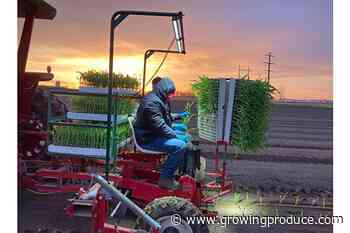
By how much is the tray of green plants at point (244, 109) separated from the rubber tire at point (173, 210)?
2.70 feet

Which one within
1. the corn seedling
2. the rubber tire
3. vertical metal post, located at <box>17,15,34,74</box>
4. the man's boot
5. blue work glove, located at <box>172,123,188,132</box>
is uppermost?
vertical metal post, located at <box>17,15,34,74</box>

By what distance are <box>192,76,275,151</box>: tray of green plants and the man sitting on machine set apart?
0.40 m

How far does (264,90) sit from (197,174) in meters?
0.95

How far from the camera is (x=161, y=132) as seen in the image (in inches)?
169

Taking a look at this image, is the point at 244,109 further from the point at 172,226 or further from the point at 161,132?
the point at 172,226

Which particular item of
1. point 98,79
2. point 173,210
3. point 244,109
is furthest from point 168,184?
point 98,79

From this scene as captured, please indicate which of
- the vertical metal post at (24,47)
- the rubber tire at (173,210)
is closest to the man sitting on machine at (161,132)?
the rubber tire at (173,210)

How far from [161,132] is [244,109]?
0.78 metres

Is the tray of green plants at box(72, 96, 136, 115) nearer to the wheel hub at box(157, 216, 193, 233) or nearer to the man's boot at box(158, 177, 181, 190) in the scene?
the man's boot at box(158, 177, 181, 190)

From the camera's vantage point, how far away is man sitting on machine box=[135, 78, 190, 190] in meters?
4.26

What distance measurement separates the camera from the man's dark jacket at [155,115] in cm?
425

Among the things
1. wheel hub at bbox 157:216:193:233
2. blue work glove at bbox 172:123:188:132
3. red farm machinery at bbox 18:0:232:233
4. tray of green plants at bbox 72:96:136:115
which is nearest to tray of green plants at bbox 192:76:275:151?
red farm machinery at bbox 18:0:232:233

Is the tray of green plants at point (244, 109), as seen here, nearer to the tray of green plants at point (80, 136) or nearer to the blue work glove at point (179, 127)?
the blue work glove at point (179, 127)
